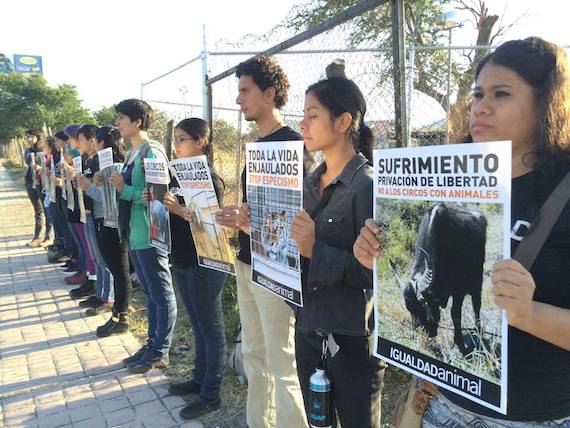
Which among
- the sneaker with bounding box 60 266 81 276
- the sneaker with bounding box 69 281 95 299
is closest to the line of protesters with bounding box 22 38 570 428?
the sneaker with bounding box 69 281 95 299

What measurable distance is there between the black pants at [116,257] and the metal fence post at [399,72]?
3.01 meters

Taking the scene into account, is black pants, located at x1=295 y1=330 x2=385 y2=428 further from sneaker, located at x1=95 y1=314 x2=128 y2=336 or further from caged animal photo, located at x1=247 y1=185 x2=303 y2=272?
sneaker, located at x1=95 y1=314 x2=128 y2=336

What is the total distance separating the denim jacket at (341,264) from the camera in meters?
1.78

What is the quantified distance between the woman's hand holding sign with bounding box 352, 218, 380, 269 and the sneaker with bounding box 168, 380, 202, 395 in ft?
8.10

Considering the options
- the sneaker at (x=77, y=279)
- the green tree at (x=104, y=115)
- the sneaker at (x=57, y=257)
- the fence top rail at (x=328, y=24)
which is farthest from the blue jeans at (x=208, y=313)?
the green tree at (x=104, y=115)

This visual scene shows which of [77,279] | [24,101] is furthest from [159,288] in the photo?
[24,101]

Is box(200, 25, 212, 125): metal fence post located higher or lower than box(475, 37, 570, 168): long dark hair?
higher

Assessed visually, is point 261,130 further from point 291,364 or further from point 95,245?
point 95,245

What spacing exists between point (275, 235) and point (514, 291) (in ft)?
3.79

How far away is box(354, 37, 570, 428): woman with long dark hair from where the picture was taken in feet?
3.70

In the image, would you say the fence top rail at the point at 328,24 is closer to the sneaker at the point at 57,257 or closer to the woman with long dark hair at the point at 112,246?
the woman with long dark hair at the point at 112,246

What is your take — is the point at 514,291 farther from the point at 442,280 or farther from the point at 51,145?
the point at 51,145

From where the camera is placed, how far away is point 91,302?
5.59m

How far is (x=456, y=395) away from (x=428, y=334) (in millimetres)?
207
